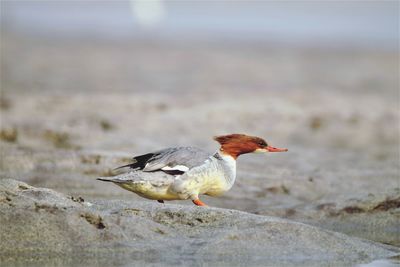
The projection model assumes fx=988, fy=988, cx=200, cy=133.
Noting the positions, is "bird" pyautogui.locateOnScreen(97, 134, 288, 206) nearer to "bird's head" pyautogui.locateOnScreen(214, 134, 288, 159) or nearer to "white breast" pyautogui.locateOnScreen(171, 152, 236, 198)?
"white breast" pyautogui.locateOnScreen(171, 152, 236, 198)

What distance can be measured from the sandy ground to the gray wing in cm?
115

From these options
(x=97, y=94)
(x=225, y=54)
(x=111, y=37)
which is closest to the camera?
(x=97, y=94)

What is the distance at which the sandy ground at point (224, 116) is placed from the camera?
955 centimetres

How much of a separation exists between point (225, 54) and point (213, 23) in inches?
358

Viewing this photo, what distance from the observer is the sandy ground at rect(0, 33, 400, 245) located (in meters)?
9.55

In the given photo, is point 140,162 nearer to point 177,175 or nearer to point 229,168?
point 177,175

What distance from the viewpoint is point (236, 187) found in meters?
9.90

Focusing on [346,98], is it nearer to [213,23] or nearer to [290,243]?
[290,243]

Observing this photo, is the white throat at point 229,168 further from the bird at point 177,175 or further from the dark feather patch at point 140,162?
the dark feather patch at point 140,162

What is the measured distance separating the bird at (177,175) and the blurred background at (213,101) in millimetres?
897

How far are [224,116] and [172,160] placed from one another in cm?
680

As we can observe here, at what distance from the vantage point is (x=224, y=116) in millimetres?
14656

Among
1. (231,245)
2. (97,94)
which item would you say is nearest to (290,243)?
(231,245)

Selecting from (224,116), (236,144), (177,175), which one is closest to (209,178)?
(177,175)
